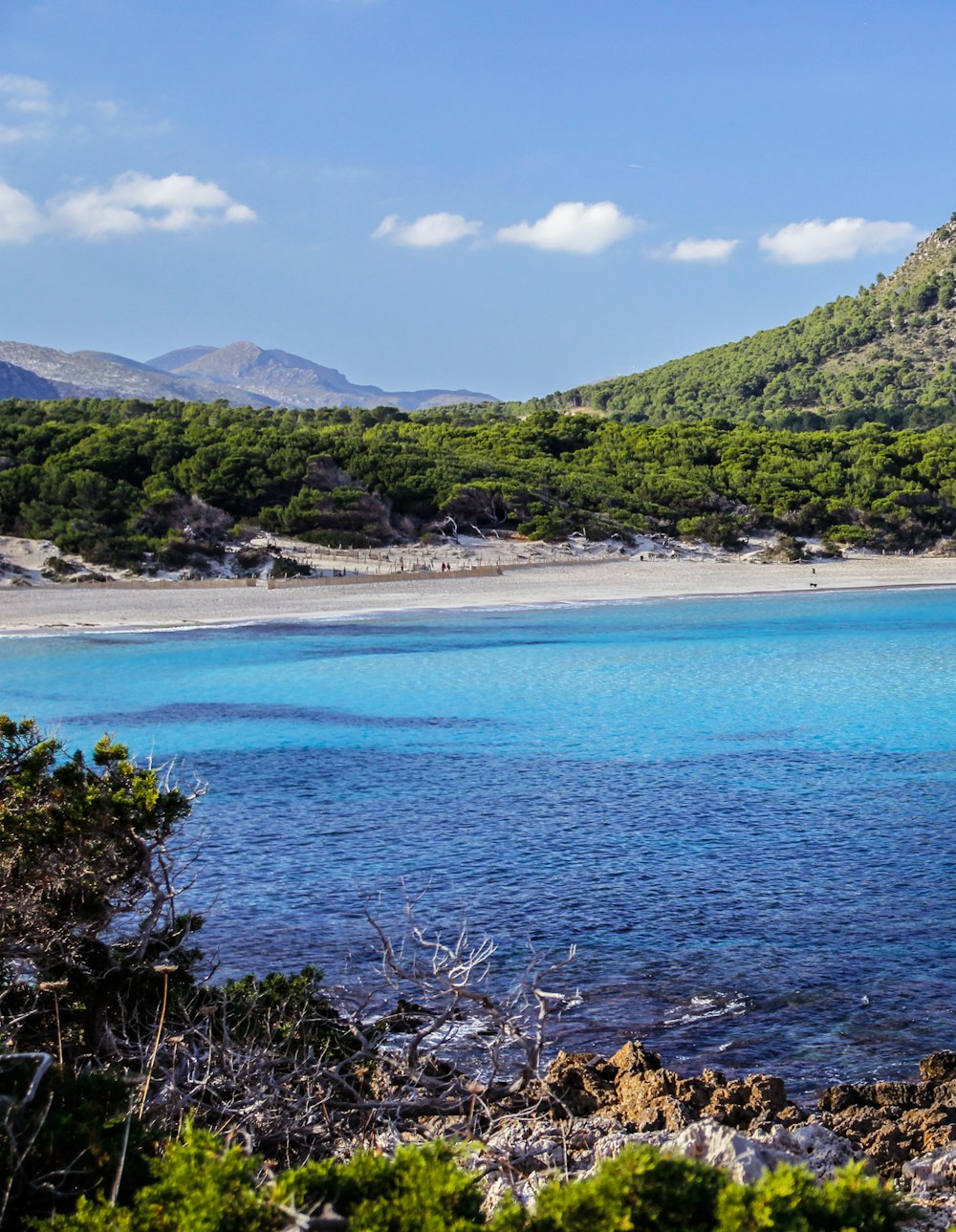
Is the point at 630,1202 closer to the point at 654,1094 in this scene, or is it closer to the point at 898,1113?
the point at 654,1094

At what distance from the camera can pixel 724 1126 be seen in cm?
409

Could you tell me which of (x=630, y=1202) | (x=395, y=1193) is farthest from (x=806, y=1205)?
(x=395, y=1193)

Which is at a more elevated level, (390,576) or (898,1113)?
(390,576)

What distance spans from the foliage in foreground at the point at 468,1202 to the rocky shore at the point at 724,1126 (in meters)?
0.66

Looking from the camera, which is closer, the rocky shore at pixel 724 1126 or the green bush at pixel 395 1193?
the green bush at pixel 395 1193

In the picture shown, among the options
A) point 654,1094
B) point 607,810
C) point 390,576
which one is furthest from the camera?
point 390,576

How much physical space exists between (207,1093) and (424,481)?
3686 cm

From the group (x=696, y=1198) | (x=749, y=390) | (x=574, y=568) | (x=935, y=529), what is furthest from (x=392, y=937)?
(x=749, y=390)

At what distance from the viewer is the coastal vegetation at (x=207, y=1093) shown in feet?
9.29

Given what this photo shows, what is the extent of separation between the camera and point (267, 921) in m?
7.92

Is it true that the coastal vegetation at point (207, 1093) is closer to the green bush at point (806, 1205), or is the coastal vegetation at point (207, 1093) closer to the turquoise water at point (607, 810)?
the green bush at point (806, 1205)

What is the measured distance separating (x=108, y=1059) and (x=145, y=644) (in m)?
18.6

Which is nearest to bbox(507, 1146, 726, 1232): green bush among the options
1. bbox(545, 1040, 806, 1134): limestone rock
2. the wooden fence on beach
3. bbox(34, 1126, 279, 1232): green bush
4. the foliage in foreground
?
the foliage in foreground

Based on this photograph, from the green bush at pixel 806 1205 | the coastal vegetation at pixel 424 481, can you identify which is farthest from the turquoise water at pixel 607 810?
the coastal vegetation at pixel 424 481
